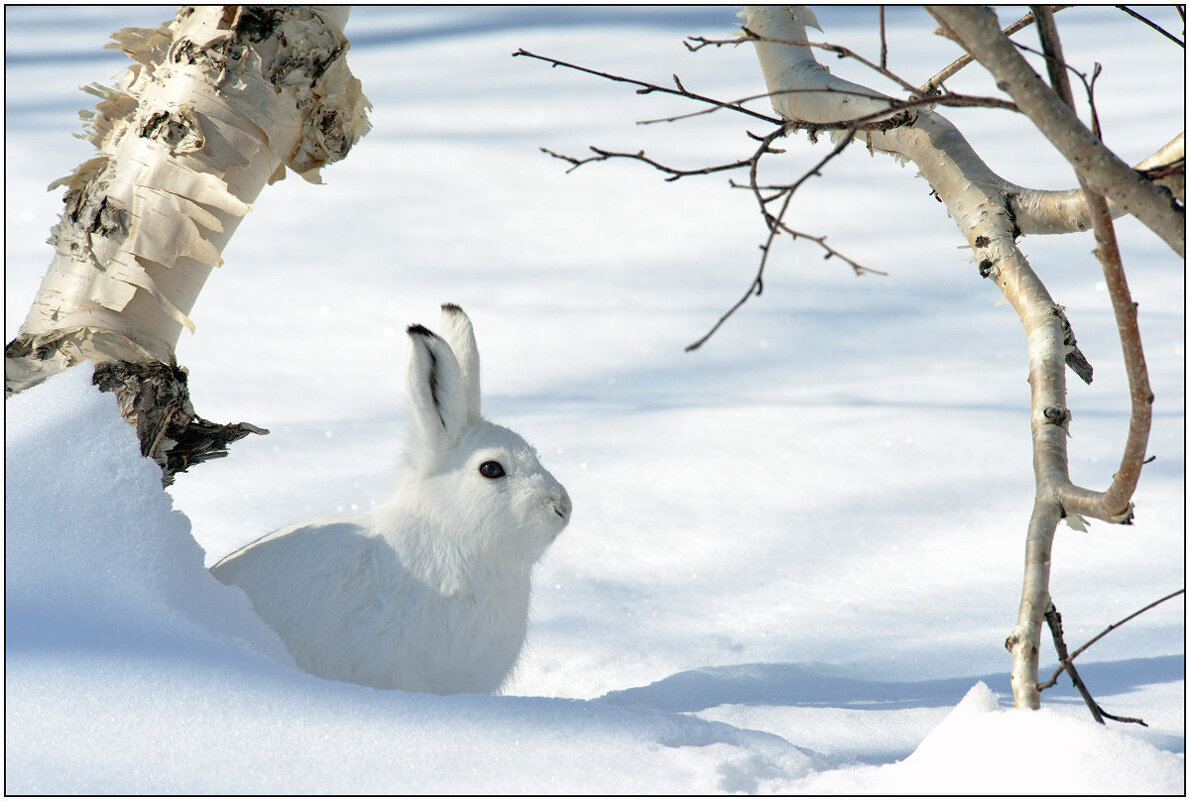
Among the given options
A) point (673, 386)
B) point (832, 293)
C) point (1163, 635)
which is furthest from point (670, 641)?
point (832, 293)

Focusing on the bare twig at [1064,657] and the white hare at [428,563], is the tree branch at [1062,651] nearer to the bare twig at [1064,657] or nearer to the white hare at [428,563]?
the bare twig at [1064,657]

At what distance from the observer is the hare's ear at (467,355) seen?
2232 millimetres

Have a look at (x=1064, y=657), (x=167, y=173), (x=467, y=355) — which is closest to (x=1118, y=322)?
(x=1064, y=657)

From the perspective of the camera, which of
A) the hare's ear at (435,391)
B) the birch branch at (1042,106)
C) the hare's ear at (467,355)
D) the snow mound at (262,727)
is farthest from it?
the hare's ear at (467,355)

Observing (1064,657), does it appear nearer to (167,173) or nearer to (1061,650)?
(1061,650)

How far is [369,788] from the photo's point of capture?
130 centimetres

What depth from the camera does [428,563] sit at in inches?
79.9

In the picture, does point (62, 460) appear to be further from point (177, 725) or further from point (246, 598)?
point (177, 725)

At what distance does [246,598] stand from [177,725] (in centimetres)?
47

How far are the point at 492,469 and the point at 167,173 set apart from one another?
87 centimetres

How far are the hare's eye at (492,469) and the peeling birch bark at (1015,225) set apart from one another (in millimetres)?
937

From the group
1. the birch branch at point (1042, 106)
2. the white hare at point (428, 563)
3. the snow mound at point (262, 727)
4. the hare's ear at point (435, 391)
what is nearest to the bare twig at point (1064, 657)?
the snow mound at point (262, 727)

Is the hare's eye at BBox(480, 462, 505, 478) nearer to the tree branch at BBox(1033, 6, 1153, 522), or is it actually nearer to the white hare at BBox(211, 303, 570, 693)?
the white hare at BBox(211, 303, 570, 693)

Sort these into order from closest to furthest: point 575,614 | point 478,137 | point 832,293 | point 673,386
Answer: point 575,614
point 673,386
point 832,293
point 478,137
